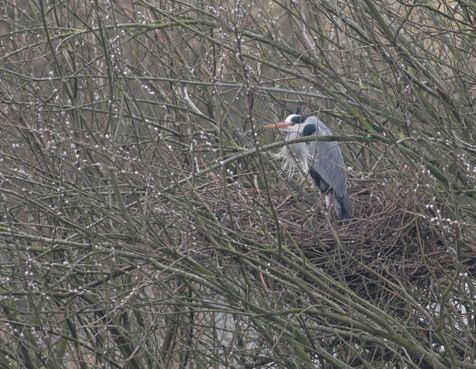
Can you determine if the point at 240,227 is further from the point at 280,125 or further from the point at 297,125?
the point at 297,125

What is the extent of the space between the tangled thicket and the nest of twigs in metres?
0.01

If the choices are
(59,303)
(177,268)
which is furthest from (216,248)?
(59,303)

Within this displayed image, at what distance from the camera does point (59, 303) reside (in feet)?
16.0

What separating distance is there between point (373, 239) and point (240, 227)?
90 cm

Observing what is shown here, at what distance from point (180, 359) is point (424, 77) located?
205 centimetres

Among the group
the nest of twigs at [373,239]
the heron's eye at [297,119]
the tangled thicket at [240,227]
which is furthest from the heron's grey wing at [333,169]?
the nest of twigs at [373,239]

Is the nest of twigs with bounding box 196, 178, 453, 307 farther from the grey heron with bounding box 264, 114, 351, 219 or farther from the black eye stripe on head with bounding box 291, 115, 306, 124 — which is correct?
the black eye stripe on head with bounding box 291, 115, 306, 124

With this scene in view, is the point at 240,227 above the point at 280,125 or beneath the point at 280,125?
beneath

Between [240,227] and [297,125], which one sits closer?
[240,227]

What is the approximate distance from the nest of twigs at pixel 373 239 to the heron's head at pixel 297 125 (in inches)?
28.5

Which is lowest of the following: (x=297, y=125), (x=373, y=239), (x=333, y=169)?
(x=373, y=239)

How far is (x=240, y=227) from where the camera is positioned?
4781 millimetres

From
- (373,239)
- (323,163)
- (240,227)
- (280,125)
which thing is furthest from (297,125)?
(240,227)

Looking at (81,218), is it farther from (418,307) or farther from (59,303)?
(418,307)
